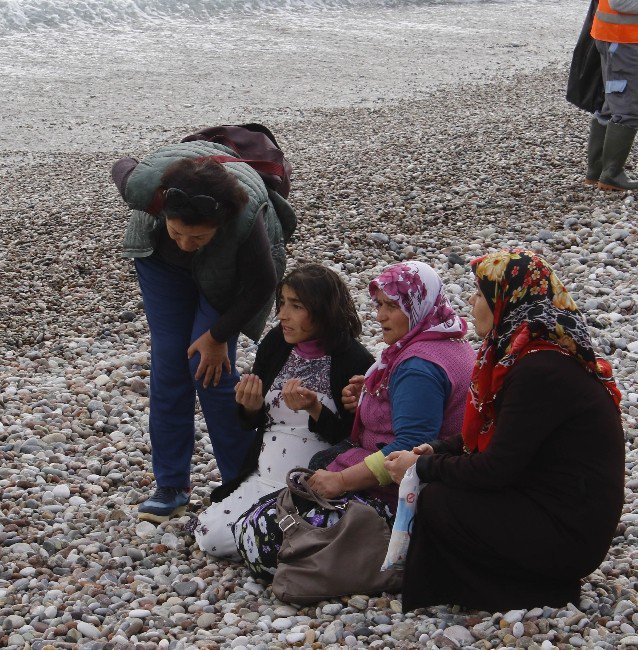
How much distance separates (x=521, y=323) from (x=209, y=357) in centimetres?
145

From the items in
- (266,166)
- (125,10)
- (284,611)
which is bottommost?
(125,10)

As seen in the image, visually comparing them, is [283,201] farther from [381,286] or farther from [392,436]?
[392,436]

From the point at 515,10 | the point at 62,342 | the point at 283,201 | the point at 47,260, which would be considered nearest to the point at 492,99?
the point at 47,260

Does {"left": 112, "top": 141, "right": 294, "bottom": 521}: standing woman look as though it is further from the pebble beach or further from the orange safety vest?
the orange safety vest

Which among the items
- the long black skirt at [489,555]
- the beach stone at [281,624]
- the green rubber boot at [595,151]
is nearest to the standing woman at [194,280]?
the beach stone at [281,624]

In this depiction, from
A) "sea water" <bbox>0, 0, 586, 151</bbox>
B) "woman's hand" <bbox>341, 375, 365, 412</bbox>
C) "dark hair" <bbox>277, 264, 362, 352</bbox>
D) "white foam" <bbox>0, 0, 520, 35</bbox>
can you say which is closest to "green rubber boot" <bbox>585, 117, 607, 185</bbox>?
"dark hair" <bbox>277, 264, 362, 352</bbox>

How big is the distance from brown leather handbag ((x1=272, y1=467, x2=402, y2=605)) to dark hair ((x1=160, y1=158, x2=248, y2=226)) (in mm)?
1151

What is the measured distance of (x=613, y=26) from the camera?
27.3 feet

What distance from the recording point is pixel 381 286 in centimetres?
373

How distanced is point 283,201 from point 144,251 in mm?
610

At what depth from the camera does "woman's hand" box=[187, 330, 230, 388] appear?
409cm

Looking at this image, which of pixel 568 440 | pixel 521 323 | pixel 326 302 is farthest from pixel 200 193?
pixel 568 440

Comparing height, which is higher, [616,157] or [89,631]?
[616,157]

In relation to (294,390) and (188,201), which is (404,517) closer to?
(294,390)
